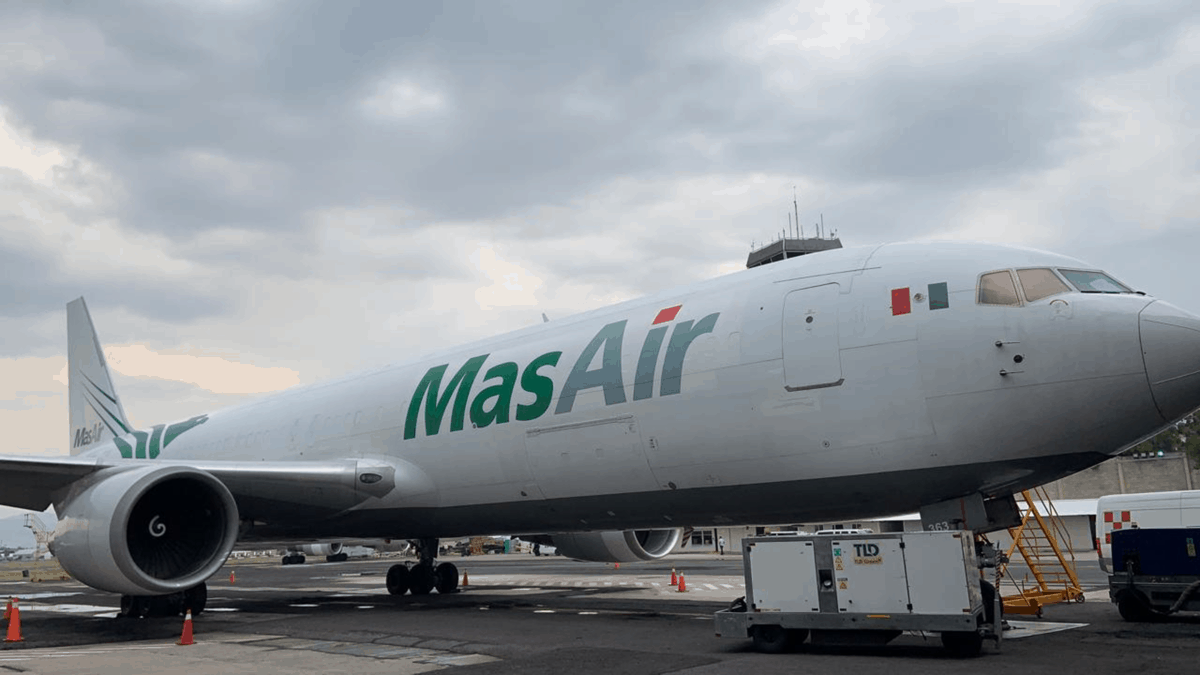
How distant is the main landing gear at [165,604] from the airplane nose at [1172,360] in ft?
48.8

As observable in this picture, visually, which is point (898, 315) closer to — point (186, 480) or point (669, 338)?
point (669, 338)

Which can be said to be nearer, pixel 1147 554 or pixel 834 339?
pixel 834 339

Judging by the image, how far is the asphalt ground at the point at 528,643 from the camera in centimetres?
906

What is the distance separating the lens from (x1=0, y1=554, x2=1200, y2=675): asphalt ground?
29.7 feet

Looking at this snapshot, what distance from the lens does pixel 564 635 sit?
12.2 metres

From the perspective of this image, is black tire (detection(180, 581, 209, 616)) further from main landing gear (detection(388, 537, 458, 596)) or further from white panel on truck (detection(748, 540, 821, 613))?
white panel on truck (detection(748, 540, 821, 613))

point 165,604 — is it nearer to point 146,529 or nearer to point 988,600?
point 146,529

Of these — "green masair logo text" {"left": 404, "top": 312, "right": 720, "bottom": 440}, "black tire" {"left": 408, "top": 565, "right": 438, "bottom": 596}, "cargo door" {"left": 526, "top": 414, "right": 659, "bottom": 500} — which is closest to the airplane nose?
"green masair logo text" {"left": 404, "top": 312, "right": 720, "bottom": 440}

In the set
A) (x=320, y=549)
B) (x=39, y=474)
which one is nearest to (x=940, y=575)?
(x=39, y=474)

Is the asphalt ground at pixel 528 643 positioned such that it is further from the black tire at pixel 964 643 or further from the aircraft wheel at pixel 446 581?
the aircraft wheel at pixel 446 581

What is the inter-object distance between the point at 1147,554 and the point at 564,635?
8006 mm

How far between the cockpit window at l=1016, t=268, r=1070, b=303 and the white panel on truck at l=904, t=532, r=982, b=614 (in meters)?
2.61

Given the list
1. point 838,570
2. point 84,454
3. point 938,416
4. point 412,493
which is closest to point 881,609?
point 838,570

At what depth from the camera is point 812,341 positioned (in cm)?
1098
